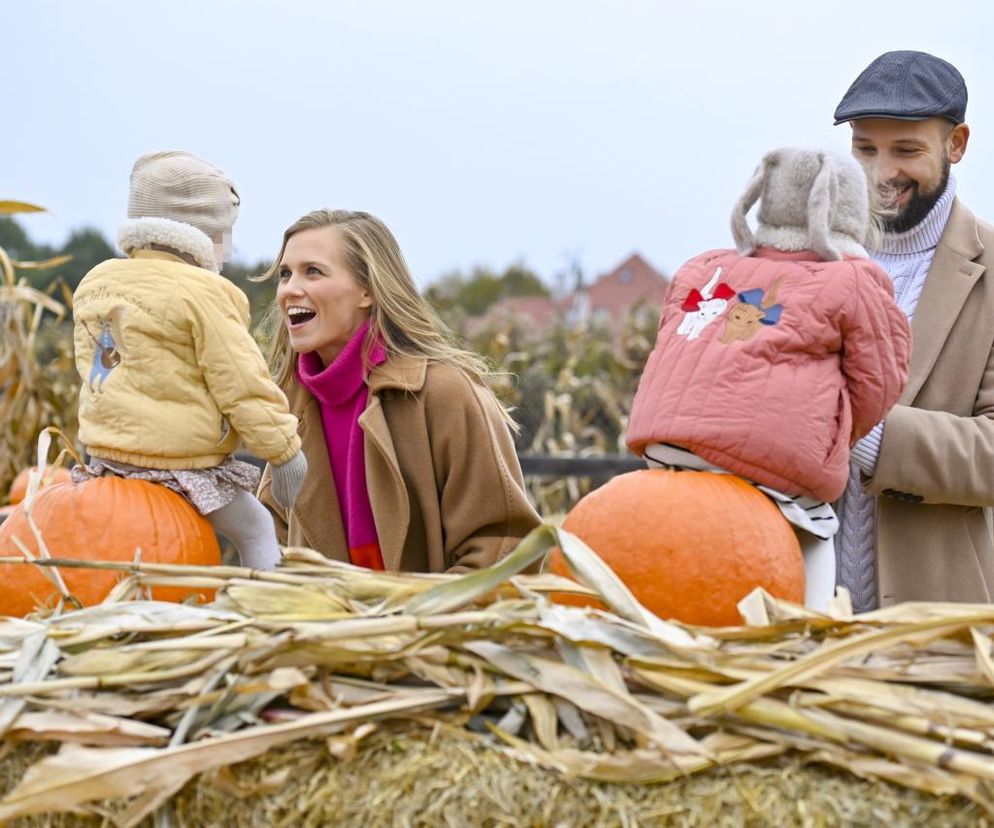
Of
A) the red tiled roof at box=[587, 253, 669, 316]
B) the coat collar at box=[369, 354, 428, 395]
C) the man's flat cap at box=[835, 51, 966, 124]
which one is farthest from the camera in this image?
the red tiled roof at box=[587, 253, 669, 316]

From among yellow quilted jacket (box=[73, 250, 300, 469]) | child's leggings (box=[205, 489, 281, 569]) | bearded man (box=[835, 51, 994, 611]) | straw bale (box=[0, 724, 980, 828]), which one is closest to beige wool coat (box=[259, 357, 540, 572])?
child's leggings (box=[205, 489, 281, 569])

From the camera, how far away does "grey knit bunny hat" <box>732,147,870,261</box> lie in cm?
230

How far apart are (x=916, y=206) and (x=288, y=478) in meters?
1.56

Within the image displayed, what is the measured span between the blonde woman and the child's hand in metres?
0.37

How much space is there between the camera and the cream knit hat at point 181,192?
262cm

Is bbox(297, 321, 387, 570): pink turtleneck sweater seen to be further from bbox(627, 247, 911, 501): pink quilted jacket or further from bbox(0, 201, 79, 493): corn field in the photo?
bbox(0, 201, 79, 493): corn field

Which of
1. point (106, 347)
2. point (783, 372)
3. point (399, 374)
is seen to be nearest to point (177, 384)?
point (106, 347)

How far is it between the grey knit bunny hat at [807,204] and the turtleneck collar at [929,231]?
2.25 ft

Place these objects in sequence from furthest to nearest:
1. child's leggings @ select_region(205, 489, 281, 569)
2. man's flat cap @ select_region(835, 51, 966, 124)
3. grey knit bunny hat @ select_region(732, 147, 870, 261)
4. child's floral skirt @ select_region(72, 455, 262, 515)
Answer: man's flat cap @ select_region(835, 51, 966, 124) → child's leggings @ select_region(205, 489, 281, 569) → child's floral skirt @ select_region(72, 455, 262, 515) → grey knit bunny hat @ select_region(732, 147, 870, 261)

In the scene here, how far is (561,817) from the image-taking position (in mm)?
1517

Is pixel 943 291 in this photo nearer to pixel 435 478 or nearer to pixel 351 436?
pixel 435 478

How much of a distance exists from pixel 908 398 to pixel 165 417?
1631mm

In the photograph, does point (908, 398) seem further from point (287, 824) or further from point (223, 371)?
point (287, 824)

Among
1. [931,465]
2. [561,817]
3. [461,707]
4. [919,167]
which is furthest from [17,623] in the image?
[919,167]
